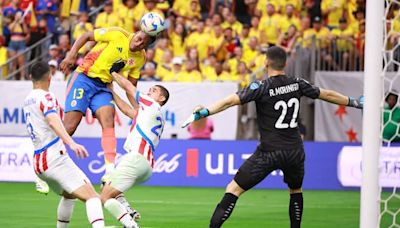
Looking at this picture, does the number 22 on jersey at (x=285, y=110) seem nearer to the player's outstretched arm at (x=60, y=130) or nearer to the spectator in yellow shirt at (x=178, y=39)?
the player's outstretched arm at (x=60, y=130)

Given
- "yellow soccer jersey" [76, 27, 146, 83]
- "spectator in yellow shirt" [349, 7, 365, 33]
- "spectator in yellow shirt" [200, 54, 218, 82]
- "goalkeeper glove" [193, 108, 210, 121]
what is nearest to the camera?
"goalkeeper glove" [193, 108, 210, 121]

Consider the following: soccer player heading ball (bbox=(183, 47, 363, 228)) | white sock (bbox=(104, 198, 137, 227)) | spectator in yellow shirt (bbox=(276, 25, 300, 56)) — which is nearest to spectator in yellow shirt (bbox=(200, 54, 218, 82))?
spectator in yellow shirt (bbox=(276, 25, 300, 56))

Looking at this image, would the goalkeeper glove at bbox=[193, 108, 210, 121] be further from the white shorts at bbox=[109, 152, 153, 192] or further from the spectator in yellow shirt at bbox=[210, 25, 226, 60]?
the spectator in yellow shirt at bbox=[210, 25, 226, 60]

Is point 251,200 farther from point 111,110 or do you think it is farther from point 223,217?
point 223,217

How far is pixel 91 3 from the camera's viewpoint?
27.6 meters

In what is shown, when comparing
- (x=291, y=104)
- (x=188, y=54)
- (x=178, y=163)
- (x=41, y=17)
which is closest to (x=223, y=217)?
(x=291, y=104)

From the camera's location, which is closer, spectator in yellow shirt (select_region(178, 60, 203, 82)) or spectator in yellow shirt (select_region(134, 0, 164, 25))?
spectator in yellow shirt (select_region(178, 60, 203, 82))

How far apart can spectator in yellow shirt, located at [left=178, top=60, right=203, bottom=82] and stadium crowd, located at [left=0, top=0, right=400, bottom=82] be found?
0.02 metres

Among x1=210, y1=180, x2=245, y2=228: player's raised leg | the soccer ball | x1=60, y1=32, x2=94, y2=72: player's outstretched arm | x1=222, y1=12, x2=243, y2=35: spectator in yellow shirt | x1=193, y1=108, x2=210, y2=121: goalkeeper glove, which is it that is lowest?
x1=210, y1=180, x2=245, y2=228: player's raised leg

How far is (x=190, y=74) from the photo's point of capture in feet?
76.7

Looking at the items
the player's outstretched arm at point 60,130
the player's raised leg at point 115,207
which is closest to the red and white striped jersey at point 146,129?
the player's raised leg at point 115,207

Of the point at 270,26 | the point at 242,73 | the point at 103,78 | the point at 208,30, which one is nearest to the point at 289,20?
the point at 270,26

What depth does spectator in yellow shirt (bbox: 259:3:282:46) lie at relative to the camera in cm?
2453

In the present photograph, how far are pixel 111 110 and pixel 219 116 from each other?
914 cm
